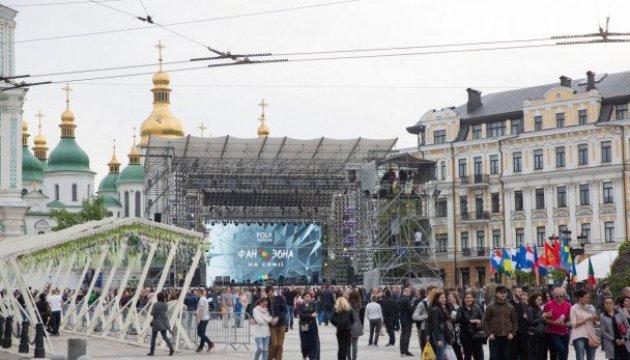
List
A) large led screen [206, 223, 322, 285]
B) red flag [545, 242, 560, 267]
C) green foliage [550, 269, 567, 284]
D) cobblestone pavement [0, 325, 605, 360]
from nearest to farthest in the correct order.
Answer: cobblestone pavement [0, 325, 605, 360] → red flag [545, 242, 560, 267] → green foliage [550, 269, 567, 284] → large led screen [206, 223, 322, 285]

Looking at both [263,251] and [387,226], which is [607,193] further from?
[263,251]

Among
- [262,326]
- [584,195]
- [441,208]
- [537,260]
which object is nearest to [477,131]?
[441,208]

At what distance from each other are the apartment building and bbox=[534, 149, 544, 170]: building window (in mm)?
62

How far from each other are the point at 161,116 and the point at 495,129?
5153 cm

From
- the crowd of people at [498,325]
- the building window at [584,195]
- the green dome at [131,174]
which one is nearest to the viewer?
the crowd of people at [498,325]

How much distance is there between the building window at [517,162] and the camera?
82.2 metres

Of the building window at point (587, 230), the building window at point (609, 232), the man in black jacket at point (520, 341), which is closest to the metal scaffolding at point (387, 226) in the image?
the building window at point (587, 230)

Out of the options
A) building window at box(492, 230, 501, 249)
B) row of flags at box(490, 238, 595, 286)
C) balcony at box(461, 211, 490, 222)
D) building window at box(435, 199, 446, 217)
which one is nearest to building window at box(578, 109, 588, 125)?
balcony at box(461, 211, 490, 222)

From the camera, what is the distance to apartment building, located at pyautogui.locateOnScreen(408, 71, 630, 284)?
76.7m

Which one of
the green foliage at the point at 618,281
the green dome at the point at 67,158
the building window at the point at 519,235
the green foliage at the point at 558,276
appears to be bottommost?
the green foliage at the point at 618,281

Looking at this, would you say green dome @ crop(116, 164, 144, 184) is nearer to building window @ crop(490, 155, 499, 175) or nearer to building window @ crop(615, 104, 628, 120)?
building window @ crop(490, 155, 499, 175)

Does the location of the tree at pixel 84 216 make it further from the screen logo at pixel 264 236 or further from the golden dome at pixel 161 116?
the screen logo at pixel 264 236

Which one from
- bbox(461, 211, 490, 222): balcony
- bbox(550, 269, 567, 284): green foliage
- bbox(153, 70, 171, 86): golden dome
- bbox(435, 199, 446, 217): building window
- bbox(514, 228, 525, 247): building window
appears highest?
bbox(153, 70, 171, 86): golden dome

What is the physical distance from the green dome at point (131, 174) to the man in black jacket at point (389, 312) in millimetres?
101637
